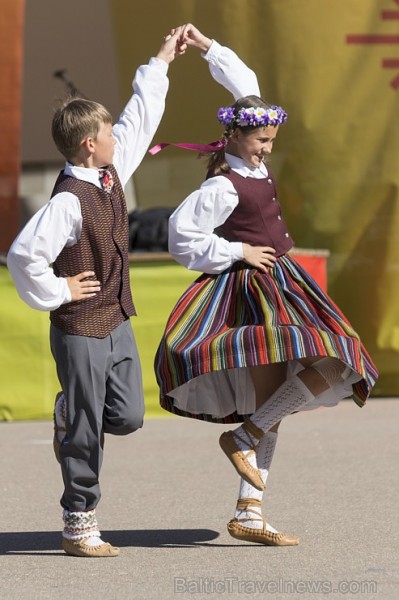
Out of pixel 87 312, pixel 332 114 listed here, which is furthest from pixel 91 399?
pixel 332 114

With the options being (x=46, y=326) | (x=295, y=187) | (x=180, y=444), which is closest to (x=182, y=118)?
(x=295, y=187)

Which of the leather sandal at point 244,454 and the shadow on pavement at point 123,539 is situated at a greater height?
the leather sandal at point 244,454

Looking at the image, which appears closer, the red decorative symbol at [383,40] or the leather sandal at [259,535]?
the leather sandal at [259,535]

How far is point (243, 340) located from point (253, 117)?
2.39ft

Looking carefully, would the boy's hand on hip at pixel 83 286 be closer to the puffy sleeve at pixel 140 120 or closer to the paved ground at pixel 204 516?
the puffy sleeve at pixel 140 120

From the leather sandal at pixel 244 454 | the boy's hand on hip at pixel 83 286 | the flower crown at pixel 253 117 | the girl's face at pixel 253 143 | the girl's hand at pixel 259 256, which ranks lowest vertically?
the leather sandal at pixel 244 454

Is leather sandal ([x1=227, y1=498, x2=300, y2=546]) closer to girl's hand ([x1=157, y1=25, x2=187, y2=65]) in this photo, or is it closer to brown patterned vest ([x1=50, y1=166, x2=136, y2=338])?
brown patterned vest ([x1=50, y1=166, x2=136, y2=338])

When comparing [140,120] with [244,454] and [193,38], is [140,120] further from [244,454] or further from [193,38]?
[244,454]

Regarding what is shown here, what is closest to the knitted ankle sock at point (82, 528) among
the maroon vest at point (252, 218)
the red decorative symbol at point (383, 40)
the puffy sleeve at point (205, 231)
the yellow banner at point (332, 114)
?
the puffy sleeve at point (205, 231)

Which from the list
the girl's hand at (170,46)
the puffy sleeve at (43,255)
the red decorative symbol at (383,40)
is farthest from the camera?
the red decorative symbol at (383,40)

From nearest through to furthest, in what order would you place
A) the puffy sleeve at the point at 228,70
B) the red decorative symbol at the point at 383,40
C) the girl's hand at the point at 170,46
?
the girl's hand at the point at 170,46 < the puffy sleeve at the point at 228,70 < the red decorative symbol at the point at 383,40

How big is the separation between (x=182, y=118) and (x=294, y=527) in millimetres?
Answer: 4161

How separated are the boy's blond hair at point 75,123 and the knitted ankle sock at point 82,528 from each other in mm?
1082

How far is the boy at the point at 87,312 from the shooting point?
407cm
